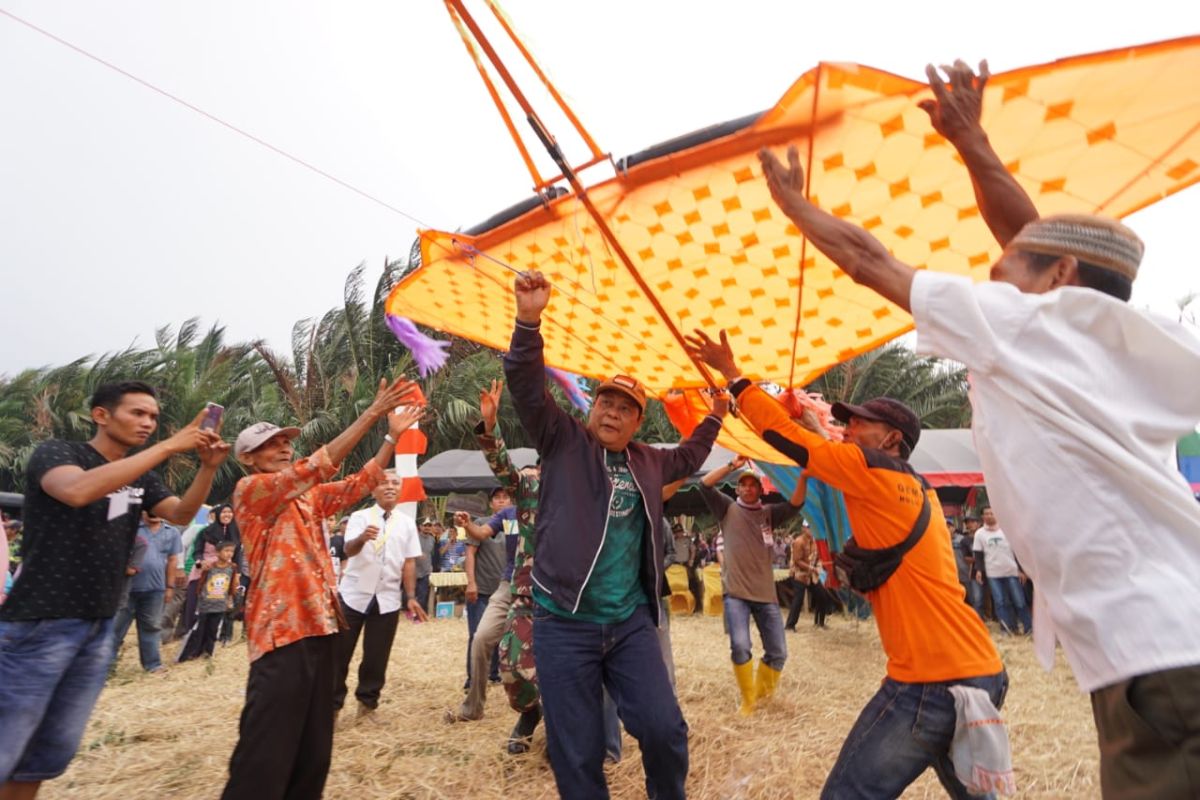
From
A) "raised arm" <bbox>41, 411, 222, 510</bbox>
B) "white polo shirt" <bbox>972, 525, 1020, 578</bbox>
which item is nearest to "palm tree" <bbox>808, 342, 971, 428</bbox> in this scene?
"white polo shirt" <bbox>972, 525, 1020, 578</bbox>

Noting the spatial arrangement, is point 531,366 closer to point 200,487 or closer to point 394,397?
point 394,397

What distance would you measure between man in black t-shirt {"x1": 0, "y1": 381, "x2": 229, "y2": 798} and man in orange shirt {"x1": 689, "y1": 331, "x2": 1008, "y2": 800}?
2.52 m

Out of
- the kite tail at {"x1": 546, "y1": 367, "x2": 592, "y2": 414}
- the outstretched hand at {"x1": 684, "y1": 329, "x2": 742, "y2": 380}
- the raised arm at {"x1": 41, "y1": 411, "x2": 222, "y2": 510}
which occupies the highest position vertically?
the kite tail at {"x1": 546, "y1": 367, "x2": 592, "y2": 414}

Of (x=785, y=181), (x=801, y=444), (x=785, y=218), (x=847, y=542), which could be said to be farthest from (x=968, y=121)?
(x=847, y=542)

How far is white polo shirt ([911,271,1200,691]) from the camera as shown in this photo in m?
1.29

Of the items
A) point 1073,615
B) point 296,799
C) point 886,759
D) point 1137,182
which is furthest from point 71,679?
point 1137,182

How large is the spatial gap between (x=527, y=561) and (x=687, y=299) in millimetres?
1914

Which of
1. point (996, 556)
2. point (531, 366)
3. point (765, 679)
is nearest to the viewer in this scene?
point (531, 366)

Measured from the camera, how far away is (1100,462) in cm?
133

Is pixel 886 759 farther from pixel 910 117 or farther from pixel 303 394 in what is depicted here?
pixel 303 394

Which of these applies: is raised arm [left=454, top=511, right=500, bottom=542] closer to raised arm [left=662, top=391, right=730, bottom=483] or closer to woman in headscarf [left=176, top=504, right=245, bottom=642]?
raised arm [left=662, top=391, right=730, bottom=483]

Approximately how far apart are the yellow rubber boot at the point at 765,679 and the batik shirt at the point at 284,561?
4.13 meters

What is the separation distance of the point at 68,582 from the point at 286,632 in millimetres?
922

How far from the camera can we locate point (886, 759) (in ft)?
8.52
